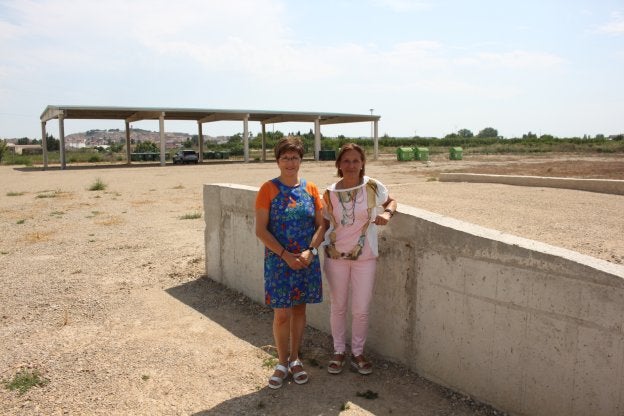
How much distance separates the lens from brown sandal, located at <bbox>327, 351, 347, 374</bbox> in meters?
3.38

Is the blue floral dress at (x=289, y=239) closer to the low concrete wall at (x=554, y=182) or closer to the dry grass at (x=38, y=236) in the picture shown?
the dry grass at (x=38, y=236)

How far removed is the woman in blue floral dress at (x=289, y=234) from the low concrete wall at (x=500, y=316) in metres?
0.63

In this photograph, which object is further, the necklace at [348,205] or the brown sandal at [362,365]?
the brown sandal at [362,365]

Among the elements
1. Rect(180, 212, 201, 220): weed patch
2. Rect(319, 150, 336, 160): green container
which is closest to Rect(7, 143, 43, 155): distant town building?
Rect(319, 150, 336, 160): green container

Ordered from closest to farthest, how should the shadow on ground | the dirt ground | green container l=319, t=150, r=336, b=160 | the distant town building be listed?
the shadow on ground, the dirt ground, green container l=319, t=150, r=336, b=160, the distant town building

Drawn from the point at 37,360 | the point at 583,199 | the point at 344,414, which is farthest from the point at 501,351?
the point at 583,199

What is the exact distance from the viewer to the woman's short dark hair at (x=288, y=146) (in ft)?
10.3

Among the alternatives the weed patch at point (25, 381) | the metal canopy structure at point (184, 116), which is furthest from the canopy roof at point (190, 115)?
the weed patch at point (25, 381)

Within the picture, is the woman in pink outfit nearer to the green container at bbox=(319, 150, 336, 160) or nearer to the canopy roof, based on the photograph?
the canopy roof

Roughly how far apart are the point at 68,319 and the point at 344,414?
116 inches

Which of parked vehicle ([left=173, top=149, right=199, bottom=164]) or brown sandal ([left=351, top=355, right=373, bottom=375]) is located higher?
parked vehicle ([left=173, top=149, right=199, bottom=164])

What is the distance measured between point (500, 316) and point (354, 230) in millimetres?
1001

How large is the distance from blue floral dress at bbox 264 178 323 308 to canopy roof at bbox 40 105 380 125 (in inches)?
1166

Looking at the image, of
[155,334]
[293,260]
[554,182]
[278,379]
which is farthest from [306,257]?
[554,182]
